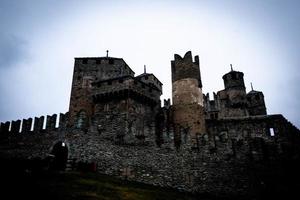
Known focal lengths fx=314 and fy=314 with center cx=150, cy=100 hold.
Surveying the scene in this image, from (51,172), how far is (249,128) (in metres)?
21.8

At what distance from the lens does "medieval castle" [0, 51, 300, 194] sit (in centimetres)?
1852

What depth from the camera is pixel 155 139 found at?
20.0 m

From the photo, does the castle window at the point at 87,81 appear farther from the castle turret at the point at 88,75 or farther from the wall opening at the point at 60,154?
the wall opening at the point at 60,154

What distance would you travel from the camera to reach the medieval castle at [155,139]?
60.7 ft

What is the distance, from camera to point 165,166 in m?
19.1

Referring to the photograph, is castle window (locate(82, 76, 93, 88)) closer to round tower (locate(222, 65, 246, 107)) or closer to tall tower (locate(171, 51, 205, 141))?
tall tower (locate(171, 51, 205, 141))

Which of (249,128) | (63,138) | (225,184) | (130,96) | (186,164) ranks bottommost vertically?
(225,184)

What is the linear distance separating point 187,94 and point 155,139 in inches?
272

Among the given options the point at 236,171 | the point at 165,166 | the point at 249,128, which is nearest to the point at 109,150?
the point at 165,166

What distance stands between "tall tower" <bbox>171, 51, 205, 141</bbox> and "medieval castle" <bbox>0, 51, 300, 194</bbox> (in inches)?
3.1

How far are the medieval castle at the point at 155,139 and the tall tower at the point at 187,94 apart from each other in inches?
3.1

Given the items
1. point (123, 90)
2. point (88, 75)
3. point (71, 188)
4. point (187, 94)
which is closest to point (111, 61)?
point (88, 75)

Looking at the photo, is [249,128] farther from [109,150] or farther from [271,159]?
[109,150]

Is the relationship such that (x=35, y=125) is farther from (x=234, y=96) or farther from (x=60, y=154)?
(x=234, y=96)
